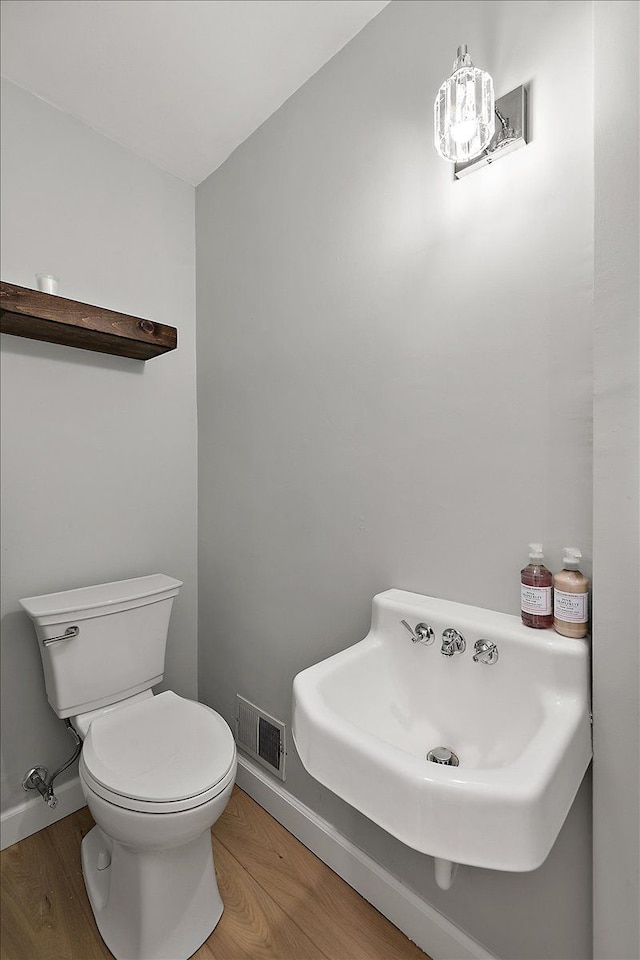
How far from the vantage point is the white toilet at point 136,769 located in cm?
113

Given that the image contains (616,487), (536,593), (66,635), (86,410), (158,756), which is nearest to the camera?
(616,487)

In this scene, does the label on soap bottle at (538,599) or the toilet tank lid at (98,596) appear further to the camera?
the toilet tank lid at (98,596)

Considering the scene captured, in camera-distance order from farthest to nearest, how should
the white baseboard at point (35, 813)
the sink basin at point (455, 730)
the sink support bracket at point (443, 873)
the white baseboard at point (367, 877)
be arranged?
the white baseboard at point (35, 813) → the white baseboard at point (367, 877) → the sink support bracket at point (443, 873) → the sink basin at point (455, 730)

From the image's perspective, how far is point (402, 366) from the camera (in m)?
1.26

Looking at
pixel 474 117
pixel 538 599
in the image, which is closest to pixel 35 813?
pixel 538 599

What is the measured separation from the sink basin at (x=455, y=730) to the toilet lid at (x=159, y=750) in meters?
0.47

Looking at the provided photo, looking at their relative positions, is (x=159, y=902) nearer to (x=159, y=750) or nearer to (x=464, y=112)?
(x=159, y=750)

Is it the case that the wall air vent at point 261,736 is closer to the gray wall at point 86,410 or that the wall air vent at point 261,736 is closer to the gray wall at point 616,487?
the gray wall at point 86,410

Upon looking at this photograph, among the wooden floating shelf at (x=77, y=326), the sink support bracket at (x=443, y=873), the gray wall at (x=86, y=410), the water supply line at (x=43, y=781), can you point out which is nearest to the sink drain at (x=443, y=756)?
the sink support bracket at (x=443, y=873)

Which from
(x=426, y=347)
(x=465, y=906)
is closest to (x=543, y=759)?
(x=465, y=906)

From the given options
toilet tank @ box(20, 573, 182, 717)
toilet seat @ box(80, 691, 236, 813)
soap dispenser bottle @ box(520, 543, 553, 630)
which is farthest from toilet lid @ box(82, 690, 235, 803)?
soap dispenser bottle @ box(520, 543, 553, 630)

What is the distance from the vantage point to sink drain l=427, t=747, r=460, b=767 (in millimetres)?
973

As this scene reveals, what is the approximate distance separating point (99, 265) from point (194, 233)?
47 centimetres

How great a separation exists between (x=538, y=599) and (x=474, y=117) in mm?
994
